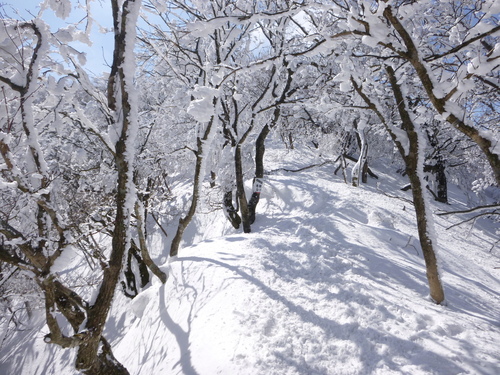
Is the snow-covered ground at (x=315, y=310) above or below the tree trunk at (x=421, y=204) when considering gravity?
below

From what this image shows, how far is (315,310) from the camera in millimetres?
4121

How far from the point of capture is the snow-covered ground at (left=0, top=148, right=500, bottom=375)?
3.19 m

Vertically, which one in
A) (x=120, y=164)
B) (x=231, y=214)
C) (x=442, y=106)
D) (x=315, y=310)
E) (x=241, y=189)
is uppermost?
(x=442, y=106)

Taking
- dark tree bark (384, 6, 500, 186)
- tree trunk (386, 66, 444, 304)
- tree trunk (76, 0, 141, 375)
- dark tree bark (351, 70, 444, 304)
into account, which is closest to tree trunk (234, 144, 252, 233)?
dark tree bark (351, 70, 444, 304)

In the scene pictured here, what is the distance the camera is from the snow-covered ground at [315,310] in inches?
125

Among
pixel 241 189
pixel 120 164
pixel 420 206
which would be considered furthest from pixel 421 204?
pixel 241 189

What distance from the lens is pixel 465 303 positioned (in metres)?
4.20

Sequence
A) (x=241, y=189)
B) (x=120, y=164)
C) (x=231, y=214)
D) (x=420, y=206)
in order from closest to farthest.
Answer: (x=120, y=164) → (x=420, y=206) → (x=241, y=189) → (x=231, y=214)

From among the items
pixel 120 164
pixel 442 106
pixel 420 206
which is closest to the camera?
pixel 442 106

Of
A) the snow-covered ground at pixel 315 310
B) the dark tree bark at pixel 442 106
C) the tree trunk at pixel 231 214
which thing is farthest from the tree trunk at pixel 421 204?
the tree trunk at pixel 231 214

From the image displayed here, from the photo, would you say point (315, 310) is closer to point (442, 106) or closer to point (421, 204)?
point (421, 204)

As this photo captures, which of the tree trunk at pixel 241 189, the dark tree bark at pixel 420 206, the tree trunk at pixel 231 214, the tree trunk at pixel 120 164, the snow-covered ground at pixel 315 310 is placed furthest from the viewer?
the tree trunk at pixel 231 214

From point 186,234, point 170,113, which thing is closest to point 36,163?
point 170,113

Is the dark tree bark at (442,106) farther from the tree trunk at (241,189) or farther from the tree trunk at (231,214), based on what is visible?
the tree trunk at (231,214)
